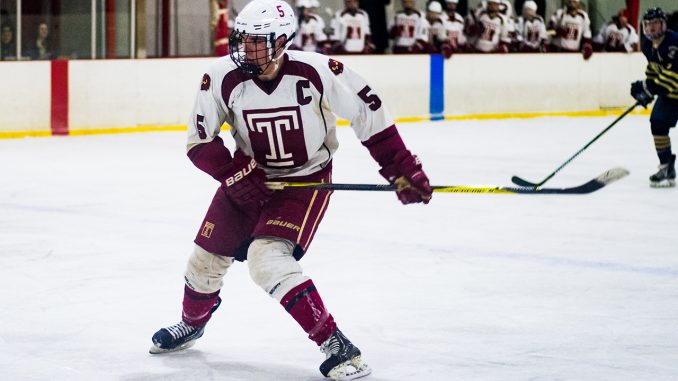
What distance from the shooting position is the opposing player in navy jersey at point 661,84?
7.67 metres

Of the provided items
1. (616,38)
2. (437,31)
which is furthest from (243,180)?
(616,38)

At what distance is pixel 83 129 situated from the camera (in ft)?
35.7

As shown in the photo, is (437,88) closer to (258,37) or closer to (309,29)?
(309,29)

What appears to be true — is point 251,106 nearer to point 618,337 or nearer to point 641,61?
point 618,337

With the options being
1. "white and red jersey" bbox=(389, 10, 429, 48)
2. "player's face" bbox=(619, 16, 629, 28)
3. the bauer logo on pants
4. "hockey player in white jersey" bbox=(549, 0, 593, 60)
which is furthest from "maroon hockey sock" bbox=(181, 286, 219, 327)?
"player's face" bbox=(619, 16, 629, 28)

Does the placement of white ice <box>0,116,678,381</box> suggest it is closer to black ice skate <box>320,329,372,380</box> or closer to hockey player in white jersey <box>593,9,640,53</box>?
black ice skate <box>320,329,372,380</box>

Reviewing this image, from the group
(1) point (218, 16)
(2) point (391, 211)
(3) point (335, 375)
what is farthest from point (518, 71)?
(3) point (335, 375)

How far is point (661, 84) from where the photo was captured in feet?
25.6

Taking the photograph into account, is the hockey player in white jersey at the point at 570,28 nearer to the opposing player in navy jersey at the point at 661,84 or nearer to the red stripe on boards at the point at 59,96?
the red stripe on boards at the point at 59,96

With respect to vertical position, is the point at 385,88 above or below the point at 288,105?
below

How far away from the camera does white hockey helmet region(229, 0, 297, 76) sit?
3365 mm

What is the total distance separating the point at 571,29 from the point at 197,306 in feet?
41.2

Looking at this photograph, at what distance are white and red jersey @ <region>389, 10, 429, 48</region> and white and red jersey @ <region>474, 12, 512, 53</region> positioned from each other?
0.98 meters

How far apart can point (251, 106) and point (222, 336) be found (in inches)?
31.7
